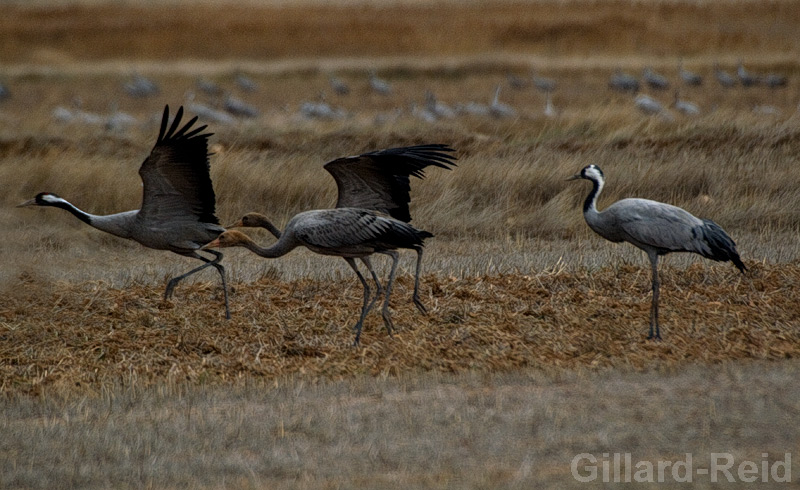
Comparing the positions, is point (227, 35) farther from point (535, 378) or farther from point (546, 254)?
point (535, 378)

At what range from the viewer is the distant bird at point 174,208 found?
6984 mm

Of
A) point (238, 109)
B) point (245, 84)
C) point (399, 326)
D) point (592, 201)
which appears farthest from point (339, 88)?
point (399, 326)

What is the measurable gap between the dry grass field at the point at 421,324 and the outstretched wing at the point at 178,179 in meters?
0.61

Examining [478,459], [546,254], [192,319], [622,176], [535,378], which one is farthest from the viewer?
[622,176]

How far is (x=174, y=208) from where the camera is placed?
24.2 ft

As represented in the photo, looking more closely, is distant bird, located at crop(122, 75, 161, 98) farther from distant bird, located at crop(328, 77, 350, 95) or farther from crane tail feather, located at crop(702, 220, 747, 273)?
crane tail feather, located at crop(702, 220, 747, 273)

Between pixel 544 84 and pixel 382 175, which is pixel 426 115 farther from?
pixel 382 175

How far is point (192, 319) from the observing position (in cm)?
680

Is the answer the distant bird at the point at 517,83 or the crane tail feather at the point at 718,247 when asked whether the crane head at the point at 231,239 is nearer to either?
the crane tail feather at the point at 718,247

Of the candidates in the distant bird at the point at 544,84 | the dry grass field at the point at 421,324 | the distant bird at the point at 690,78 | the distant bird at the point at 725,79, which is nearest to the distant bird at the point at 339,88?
the distant bird at the point at 544,84

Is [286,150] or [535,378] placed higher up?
[286,150]

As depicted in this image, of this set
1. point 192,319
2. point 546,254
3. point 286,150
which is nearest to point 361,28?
point 286,150

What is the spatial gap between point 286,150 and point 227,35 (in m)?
17.5

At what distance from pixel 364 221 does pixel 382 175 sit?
1.96 ft
